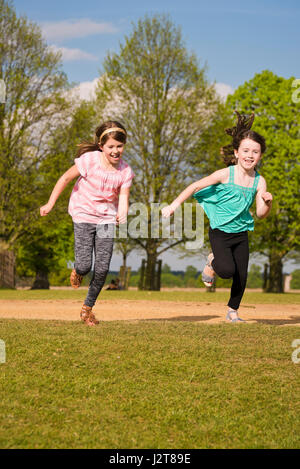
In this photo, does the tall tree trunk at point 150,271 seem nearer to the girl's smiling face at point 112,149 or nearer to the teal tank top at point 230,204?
the teal tank top at point 230,204

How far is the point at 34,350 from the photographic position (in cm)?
545

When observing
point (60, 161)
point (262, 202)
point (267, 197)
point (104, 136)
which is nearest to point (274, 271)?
point (60, 161)

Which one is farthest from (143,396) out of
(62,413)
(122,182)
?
(122,182)

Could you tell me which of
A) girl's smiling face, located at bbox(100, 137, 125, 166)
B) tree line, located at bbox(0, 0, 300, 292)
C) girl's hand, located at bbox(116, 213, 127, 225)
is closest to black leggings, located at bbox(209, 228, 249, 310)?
girl's hand, located at bbox(116, 213, 127, 225)

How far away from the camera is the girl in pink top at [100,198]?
6918 millimetres

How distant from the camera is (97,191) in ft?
22.8

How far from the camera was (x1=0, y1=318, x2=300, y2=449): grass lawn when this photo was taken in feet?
12.8

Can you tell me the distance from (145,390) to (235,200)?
11.2 ft

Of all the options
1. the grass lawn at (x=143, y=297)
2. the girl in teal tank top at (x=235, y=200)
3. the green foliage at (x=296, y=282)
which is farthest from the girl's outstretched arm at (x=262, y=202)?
the green foliage at (x=296, y=282)

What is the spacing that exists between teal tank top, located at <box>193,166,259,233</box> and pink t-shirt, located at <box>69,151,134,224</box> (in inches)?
47.8

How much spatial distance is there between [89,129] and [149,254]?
6.84 meters

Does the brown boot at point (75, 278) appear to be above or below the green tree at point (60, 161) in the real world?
below

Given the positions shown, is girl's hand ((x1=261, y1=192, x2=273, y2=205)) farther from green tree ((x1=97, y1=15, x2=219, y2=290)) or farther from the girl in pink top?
green tree ((x1=97, y1=15, x2=219, y2=290))

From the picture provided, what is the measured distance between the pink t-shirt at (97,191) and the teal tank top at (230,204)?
47.8 inches
